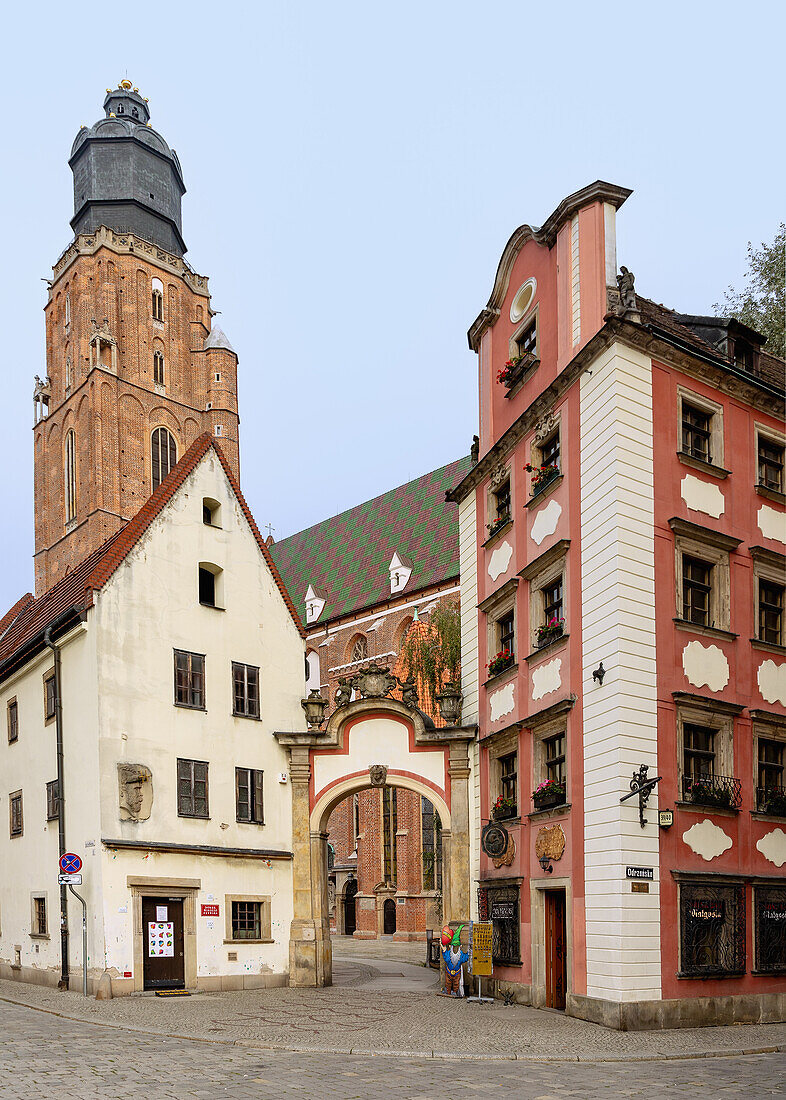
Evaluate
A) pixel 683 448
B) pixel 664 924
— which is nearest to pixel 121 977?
pixel 664 924

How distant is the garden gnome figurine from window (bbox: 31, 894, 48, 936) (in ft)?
31.0

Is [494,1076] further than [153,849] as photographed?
No

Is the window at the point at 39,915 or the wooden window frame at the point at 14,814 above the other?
the wooden window frame at the point at 14,814

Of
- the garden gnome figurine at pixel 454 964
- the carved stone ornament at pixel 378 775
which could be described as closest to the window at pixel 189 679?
the carved stone ornament at pixel 378 775

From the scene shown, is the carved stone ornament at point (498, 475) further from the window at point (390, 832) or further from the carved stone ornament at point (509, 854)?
the window at point (390, 832)

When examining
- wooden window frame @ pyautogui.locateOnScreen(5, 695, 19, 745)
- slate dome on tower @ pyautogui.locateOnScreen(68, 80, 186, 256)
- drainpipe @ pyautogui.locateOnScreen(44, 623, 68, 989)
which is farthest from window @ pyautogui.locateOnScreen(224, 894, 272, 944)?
slate dome on tower @ pyautogui.locateOnScreen(68, 80, 186, 256)

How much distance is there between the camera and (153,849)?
2591 cm

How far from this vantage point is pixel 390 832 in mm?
60562

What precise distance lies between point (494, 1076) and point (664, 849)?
21.7 ft

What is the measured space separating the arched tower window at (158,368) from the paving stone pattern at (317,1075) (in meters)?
64.9

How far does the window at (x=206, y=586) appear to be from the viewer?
29750 millimetres

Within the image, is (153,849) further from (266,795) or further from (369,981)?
(369,981)

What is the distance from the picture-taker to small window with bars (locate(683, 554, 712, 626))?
21.9 metres

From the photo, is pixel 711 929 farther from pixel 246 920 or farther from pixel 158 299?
pixel 158 299
